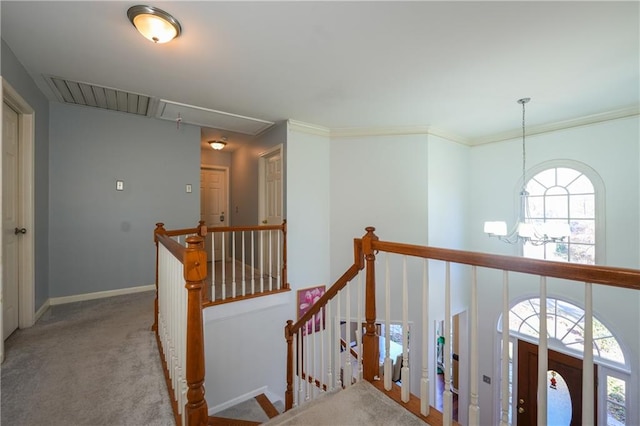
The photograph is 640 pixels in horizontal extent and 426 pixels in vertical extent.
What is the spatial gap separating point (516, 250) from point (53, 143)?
6565 millimetres

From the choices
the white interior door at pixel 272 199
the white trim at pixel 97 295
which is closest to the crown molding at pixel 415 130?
the white interior door at pixel 272 199

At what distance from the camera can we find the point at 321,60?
2305 millimetres

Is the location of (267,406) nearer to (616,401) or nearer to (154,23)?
(154,23)

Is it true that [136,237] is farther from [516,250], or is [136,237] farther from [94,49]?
[516,250]

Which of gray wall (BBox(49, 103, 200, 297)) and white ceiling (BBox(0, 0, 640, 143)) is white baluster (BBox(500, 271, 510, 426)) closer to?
white ceiling (BBox(0, 0, 640, 143))

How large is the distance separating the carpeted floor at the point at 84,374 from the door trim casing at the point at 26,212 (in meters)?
0.23

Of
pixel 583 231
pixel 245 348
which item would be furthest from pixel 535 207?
pixel 245 348

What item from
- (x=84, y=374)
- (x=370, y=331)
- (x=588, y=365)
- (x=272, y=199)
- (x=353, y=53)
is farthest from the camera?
(x=272, y=199)

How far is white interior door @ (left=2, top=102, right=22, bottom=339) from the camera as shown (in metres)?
2.23

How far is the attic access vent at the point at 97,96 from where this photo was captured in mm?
2775

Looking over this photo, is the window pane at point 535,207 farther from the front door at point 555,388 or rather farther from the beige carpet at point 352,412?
the beige carpet at point 352,412

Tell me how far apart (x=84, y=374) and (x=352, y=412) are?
6.27 ft

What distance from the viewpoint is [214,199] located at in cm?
584

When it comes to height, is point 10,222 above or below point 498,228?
above
